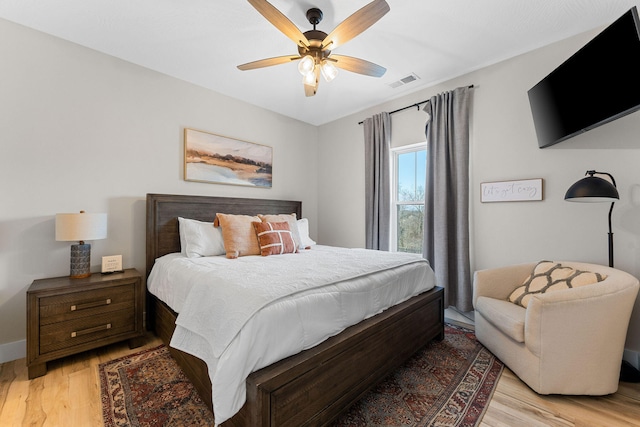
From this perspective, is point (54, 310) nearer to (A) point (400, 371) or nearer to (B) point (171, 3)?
(B) point (171, 3)

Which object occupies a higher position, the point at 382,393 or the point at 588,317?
the point at 588,317

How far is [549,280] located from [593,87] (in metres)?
1.47

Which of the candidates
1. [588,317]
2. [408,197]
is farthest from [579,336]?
[408,197]

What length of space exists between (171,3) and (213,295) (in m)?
2.13

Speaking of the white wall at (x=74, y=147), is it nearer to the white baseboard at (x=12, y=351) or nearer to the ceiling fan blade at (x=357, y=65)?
the white baseboard at (x=12, y=351)

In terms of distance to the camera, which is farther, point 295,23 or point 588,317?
point 295,23

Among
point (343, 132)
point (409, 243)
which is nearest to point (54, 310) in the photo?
point (409, 243)

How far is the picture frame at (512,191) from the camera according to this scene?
2.56m

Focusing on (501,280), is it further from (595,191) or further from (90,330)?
(90,330)

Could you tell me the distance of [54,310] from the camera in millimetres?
2053

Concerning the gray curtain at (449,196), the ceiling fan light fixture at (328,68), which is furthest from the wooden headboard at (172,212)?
the gray curtain at (449,196)

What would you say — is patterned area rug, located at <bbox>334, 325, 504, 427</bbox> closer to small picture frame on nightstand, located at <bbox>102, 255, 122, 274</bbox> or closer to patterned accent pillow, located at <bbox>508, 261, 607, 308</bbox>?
patterned accent pillow, located at <bbox>508, 261, 607, 308</bbox>

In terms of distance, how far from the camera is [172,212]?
2980 mm

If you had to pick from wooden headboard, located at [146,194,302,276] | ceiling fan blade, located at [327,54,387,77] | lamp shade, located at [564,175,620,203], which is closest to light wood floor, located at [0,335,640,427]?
wooden headboard, located at [146,194,302,276]
